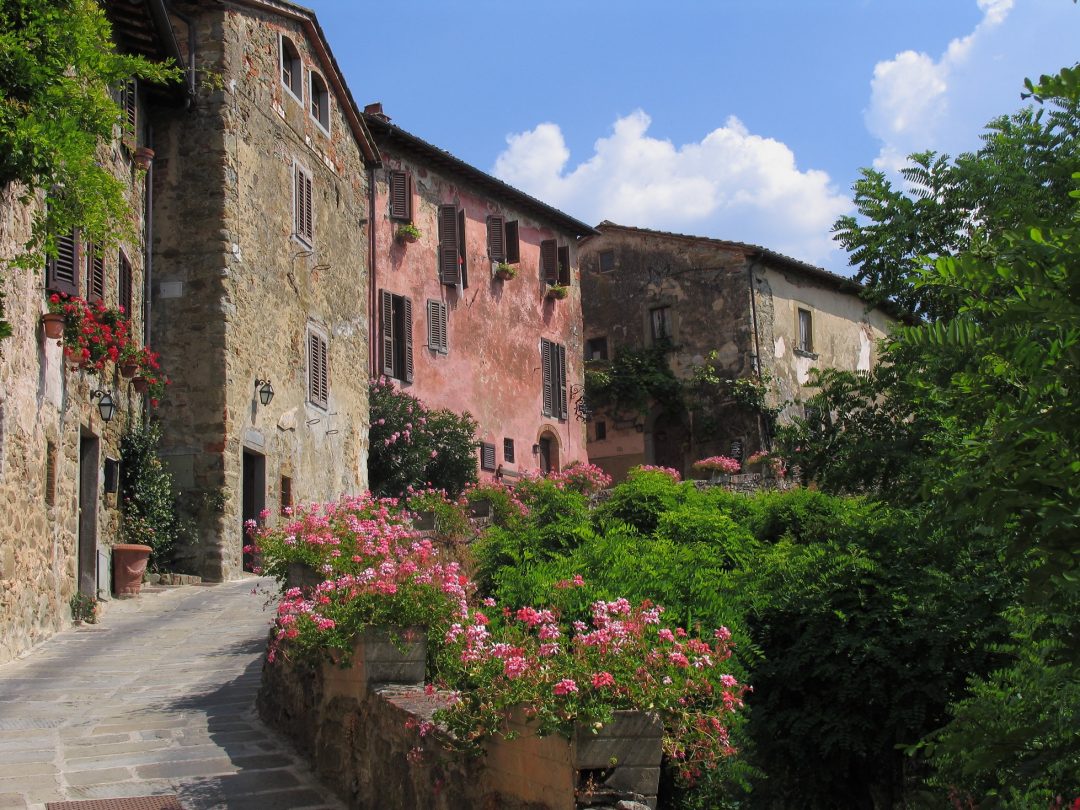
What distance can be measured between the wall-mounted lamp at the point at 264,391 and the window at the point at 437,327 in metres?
7.46

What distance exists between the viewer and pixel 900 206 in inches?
402

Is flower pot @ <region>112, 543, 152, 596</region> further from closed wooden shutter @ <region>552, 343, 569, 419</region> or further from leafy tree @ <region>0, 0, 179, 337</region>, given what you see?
closed wooden shutter @ <region>552, 343, 569, 419</region>

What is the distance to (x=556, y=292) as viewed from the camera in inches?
1150

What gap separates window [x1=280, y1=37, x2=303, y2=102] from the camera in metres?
18.9

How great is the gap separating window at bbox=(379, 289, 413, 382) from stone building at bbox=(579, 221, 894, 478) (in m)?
8.85

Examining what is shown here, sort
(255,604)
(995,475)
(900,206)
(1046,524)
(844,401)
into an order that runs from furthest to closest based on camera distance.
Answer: (255,604) < (844,401) < (900,206) < (995,475) < (1046,524)

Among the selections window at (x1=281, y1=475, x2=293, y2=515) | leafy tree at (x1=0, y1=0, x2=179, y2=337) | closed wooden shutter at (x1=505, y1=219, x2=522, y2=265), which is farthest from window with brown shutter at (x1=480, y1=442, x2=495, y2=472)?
leafy tree at (x1=0, y1=0, x2=179, y2=337)

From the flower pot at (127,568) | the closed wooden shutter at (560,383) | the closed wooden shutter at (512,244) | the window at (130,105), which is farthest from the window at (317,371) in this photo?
the closed wooden shutter at (560,383)

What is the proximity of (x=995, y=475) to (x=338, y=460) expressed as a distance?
1708cm

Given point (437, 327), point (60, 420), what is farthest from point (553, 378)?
point (60, 420)

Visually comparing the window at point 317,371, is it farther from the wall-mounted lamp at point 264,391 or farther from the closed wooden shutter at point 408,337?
the closed wooden shutter at point 408,337

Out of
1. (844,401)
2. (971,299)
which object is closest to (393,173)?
(844,401)

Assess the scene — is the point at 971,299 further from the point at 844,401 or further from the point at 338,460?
the point at 338,460

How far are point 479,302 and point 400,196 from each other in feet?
11.1
